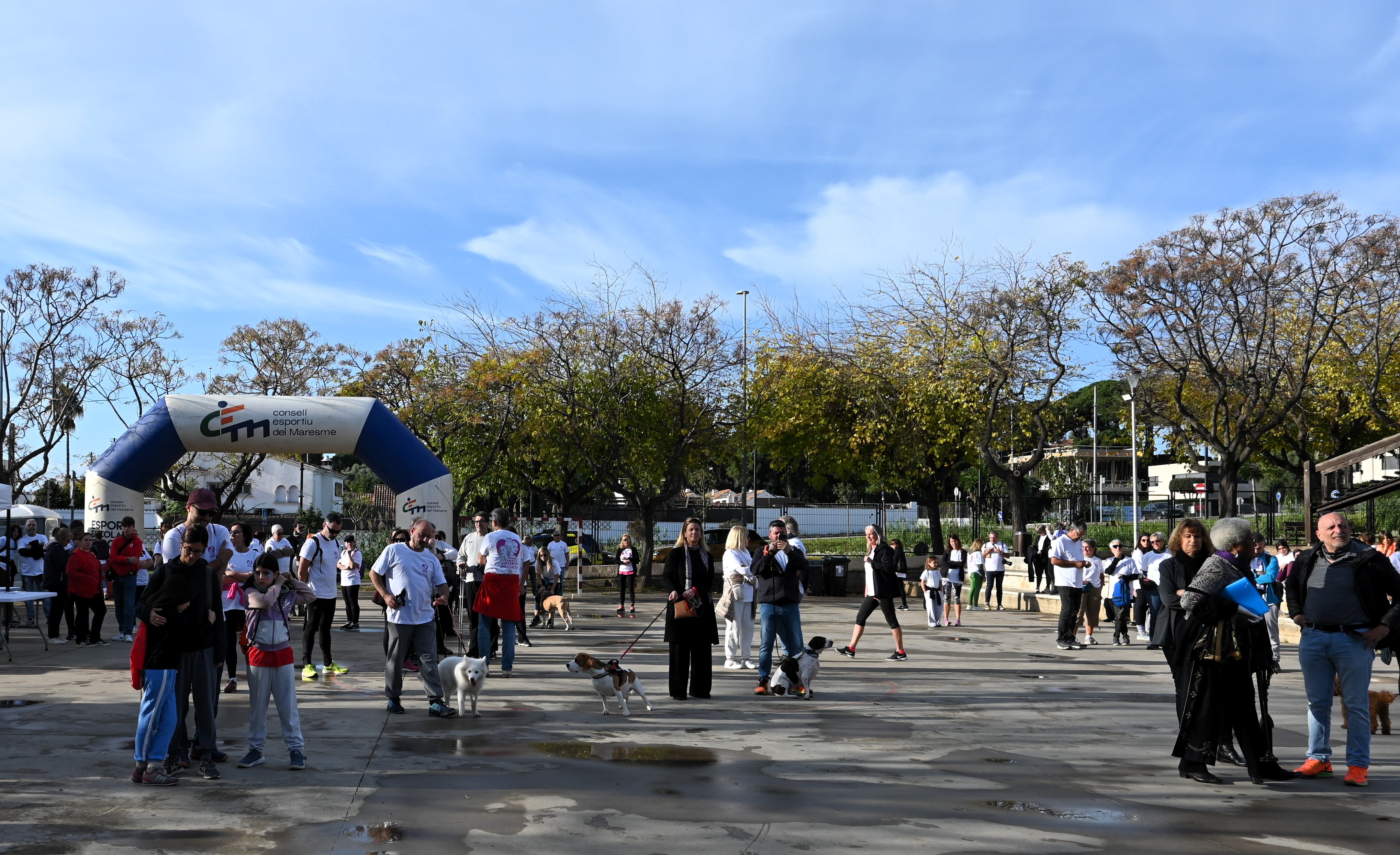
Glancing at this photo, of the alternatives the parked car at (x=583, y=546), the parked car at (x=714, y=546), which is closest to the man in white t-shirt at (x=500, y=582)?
the parked car at (x=583, y=546)

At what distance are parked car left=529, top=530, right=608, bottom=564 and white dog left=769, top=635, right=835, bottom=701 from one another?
43.4 ft

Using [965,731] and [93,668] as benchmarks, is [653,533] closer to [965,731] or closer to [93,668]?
[93,668]

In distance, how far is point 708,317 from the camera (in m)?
27.9

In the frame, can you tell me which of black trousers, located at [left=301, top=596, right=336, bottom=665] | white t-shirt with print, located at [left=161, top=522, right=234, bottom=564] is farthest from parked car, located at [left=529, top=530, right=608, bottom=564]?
white t-shirt with print, located at [left=161, top=522, right=234, bottom=564]

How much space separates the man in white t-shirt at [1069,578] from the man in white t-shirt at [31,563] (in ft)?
45.2

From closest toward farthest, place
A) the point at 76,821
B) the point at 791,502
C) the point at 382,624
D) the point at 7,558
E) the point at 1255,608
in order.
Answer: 1. the point at 76,821
2. the point at 1255,608
3. the point at 7,558
4. the point at 382,624
5. the point at 791,502

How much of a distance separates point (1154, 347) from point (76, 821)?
2403 cm

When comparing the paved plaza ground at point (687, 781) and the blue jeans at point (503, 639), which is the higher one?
the blue jeans at point (503, 639)

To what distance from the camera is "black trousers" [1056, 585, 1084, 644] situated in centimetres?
1469

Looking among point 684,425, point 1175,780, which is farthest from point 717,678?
point 684,425

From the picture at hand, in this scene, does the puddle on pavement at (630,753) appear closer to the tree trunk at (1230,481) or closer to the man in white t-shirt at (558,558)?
the man in white t-shirt at (558,558)

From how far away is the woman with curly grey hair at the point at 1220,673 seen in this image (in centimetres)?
664

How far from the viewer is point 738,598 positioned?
38.2ft

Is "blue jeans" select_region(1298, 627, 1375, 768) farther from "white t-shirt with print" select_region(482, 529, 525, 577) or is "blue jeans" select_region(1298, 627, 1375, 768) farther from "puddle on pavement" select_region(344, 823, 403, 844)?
"white t-shirt with print" select_region(482, 529, 525, 577)
